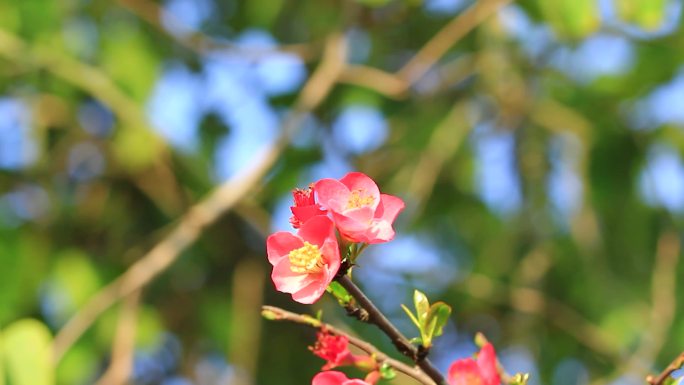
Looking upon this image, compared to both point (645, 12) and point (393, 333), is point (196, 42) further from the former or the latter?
point (393, 333)

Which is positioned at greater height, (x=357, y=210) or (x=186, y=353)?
(x=186, y=353)

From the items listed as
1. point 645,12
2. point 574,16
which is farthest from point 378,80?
point 645,12

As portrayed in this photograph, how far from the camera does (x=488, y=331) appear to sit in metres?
2.75

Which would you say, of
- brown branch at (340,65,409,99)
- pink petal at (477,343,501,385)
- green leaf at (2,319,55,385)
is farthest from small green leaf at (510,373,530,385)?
brown branch at (340,65,409,99)

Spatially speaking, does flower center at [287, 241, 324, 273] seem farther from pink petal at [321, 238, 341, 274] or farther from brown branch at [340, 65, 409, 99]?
brown branch at [340, 65, 409, 99]

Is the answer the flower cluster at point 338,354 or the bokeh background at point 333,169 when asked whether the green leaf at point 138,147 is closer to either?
the bokeh background at point 333,169

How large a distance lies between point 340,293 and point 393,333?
7 cm

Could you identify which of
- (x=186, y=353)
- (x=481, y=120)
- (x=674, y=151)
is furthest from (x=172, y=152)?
(x=674, y=151)

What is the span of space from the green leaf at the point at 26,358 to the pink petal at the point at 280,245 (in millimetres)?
450

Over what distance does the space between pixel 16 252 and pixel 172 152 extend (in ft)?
1.53

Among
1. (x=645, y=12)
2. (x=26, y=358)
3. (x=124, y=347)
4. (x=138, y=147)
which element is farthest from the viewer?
(x=138, y=147)

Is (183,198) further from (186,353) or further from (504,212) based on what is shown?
(504,212)

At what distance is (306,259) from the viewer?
25.4 inches

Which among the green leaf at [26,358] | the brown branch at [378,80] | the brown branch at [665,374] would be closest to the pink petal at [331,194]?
the brown branch at [665,374]
